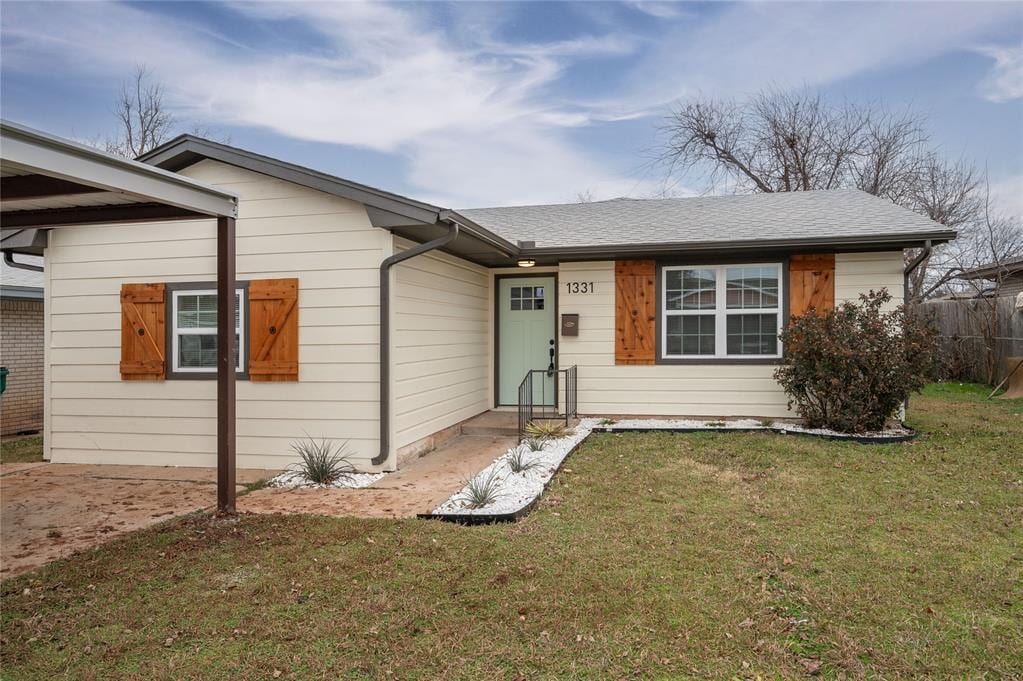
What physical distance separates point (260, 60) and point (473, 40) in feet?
14.1

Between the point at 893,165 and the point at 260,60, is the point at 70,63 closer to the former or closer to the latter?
the point at 260,60

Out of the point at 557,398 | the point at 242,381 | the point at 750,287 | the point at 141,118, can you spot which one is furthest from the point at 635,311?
the point at 141,118

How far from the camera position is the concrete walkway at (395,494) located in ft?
16.4

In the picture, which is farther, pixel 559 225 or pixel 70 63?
pixel 70 63

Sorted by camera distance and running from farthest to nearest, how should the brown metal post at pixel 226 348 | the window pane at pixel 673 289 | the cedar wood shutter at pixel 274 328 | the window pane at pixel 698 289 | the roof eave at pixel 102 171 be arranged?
the window pane at pixel 673 289 < the window pane at pixel 698 289 < the cedar wood shutter at pixel 274 328 < the brown metal post at pixel 226 348 < the roof eave at pixel 102 171

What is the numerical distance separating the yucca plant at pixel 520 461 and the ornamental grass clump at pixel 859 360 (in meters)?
3.67

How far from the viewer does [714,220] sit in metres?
9.37

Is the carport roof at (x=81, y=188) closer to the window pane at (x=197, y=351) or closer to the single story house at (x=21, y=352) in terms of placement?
the window pane at (x=197, y=351)

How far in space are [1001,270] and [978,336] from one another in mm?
1820

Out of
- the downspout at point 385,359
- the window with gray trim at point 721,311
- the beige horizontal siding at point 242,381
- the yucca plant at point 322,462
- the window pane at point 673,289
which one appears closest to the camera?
the yucca plant at point 322,462

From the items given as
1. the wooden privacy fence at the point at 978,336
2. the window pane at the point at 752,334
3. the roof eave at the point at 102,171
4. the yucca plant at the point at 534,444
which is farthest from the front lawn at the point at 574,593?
the wooden privacy fence at the point at 978,336

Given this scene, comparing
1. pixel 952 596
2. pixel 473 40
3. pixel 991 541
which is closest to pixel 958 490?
pixel 991 541

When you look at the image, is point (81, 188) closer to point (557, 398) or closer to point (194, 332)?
point (194, 332)

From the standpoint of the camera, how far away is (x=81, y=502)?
17.7 feet
